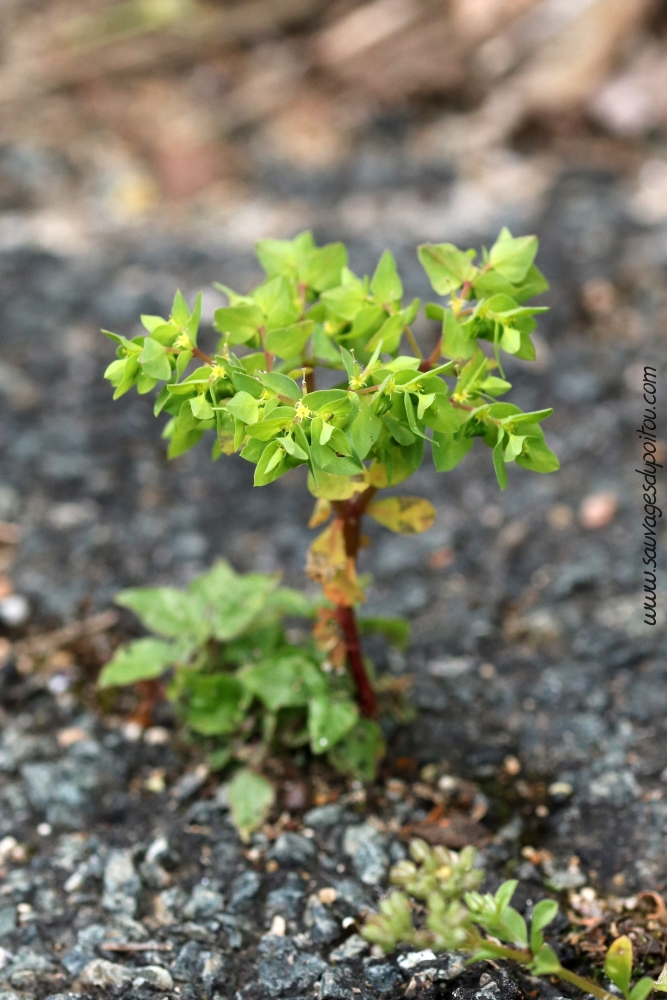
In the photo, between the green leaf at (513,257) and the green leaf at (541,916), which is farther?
the green leaf at (513,257)

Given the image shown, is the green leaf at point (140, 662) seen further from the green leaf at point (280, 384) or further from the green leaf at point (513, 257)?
the green leaf at point (513, 257)

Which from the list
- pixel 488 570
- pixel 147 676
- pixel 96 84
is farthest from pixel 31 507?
pixel 96 84

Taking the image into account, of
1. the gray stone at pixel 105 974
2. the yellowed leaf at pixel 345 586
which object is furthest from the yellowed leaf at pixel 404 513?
the gray stone at pixel 105 974

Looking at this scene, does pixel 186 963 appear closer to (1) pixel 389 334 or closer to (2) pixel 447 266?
(1) pixel 389 334

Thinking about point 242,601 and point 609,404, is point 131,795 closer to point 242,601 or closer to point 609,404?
point 242,601

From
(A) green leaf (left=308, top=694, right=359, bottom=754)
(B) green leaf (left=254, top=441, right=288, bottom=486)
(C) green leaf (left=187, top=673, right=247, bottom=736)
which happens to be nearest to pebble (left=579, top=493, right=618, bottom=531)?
(A) green leaf (left=308, top=694, right=359, bottom=754)

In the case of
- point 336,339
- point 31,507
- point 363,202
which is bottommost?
point 31,507

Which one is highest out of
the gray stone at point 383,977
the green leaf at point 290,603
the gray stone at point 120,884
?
the green leaf at point 290,603

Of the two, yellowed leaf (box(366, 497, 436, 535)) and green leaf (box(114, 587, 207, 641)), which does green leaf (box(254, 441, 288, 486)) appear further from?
green leaf (box(114, 587, 207, 641))
